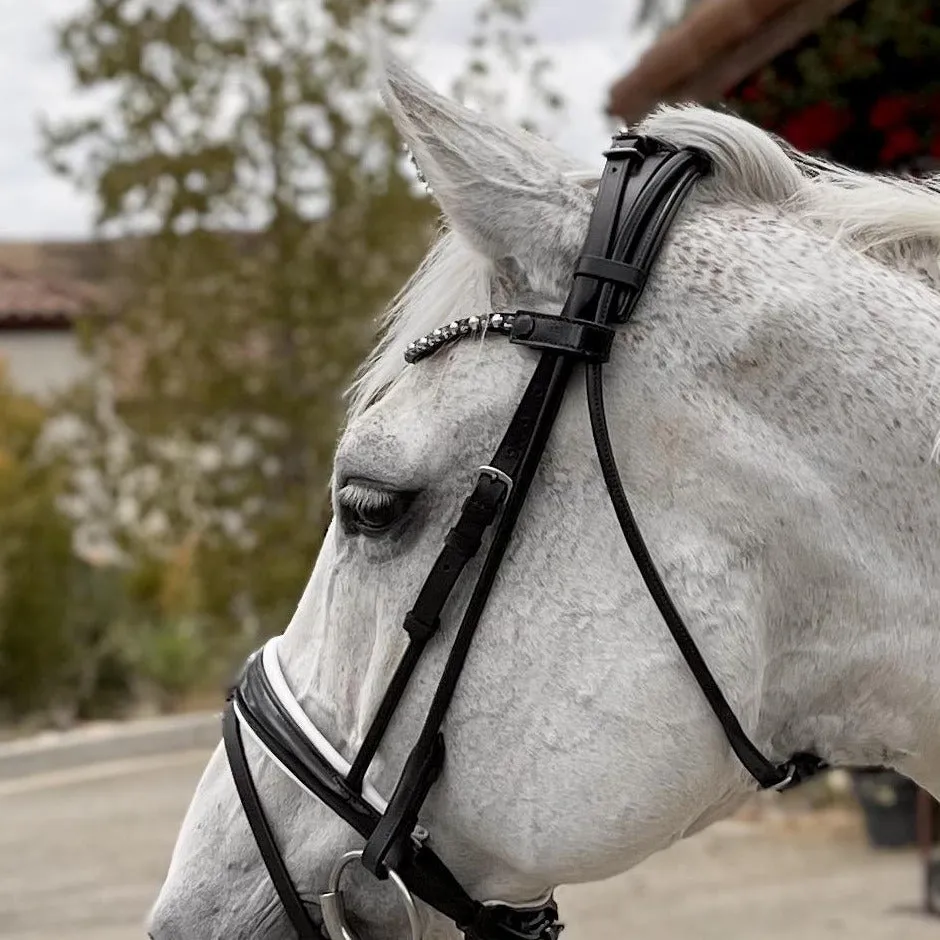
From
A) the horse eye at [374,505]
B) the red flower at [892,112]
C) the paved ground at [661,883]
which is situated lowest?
the paved ground at [661,883]

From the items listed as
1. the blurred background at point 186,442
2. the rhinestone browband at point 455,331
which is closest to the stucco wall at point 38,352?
the blurred background at point 186,442

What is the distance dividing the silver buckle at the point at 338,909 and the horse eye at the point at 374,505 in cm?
38

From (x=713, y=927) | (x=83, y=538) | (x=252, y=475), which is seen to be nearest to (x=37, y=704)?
(x=83, y=538)

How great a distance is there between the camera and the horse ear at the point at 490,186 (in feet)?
4.62

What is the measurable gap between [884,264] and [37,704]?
10.0 metres

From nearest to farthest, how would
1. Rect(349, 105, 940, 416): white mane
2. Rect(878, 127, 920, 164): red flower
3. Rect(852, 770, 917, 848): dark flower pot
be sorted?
1. Rect(349, 105, 940, 416): white mane
2. Rect(878, 127, 920, 164): red flower
3. Rect(852, 770, 917, 848): dark flower pot

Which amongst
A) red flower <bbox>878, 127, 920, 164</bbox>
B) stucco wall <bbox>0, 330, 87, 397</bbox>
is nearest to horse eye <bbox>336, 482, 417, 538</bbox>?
red flower <bbox>878, 127, 920, 164</bbox>

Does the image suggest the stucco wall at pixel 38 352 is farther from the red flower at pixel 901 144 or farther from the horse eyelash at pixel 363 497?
the horse eyelash at pixel 363 497

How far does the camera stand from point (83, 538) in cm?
1169

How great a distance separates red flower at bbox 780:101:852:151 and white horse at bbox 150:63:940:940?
2859 mm

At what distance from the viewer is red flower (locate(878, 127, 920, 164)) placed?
3.99m

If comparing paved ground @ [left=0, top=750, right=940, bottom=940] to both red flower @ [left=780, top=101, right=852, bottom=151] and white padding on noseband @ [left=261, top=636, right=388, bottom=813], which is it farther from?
white padding on noseband @ [left=261, top=636, right=388, bottom=813]

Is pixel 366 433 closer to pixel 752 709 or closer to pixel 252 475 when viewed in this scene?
pixel 752 709

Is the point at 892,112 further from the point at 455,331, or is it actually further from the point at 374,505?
the point at 374,505
